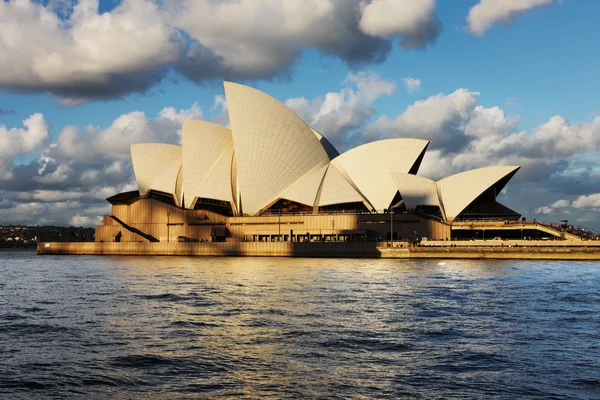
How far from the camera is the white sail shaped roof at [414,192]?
76062 millimetres

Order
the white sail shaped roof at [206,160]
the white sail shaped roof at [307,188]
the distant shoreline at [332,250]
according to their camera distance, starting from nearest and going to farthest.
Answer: the distant shoreline at [332,250], the white sail shaped roof at [307,188], the white sail shaped roof at [206,160]

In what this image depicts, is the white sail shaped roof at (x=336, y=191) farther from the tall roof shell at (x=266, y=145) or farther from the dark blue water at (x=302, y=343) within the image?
the dark blue water at (x=302, y=343)

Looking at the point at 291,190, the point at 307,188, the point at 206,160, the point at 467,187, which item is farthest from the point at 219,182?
the point at 467,187

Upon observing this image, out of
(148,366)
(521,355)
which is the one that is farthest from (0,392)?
(521,355)

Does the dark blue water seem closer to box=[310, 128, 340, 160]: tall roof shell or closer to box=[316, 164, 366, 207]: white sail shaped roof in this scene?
box=[316, 164, 366, 207]: white sail shaped roof

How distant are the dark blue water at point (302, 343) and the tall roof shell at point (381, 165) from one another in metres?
46.1

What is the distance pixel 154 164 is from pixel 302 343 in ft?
259

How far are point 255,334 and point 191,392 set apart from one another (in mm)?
6265

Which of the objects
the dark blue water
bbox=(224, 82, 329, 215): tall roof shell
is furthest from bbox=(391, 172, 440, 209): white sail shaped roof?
the dark blue water

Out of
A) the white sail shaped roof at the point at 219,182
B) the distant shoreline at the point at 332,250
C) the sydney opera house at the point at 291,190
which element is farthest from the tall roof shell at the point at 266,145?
the distant shoreline at the point at 332,250

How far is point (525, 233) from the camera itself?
74.5m

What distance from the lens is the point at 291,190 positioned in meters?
80.2

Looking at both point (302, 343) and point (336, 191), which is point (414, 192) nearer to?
point (336, 191)

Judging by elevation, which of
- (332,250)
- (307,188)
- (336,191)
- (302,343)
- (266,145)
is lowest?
(302,343)
